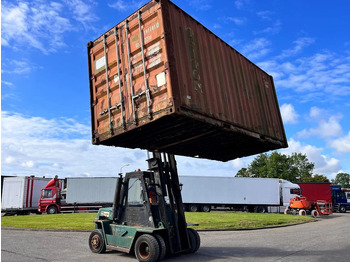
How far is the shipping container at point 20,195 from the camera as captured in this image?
86.4 feet

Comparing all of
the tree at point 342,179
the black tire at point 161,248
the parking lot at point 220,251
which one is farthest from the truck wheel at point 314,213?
the tree at point 342,179

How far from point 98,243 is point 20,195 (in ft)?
70.9

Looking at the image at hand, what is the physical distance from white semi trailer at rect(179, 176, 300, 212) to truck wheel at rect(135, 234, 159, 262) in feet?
69.7

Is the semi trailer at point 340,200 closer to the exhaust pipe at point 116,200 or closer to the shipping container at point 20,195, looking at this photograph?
the shipping container at point 20,195

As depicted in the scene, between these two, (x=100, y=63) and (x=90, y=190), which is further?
(x=90, y=190)

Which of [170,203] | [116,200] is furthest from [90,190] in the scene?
[170,203]

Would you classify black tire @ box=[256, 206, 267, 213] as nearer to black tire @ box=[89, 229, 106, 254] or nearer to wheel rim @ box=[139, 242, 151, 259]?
black tire @ box=[89, 229, 106, 254]

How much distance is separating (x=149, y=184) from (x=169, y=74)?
2.95 metres

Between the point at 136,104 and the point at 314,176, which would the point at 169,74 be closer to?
the point at 136,104

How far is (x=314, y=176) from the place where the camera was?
7338cm

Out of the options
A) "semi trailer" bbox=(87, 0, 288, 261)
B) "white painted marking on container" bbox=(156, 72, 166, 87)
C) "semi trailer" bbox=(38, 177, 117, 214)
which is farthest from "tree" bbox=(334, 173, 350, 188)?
"white painted marking on container" bbox=(156, 72, 166, 87)

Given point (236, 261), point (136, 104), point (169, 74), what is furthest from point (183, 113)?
point (236, 261)

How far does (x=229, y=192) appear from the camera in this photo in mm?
28719

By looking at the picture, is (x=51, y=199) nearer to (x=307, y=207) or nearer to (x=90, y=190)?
(x=90, y=190)
